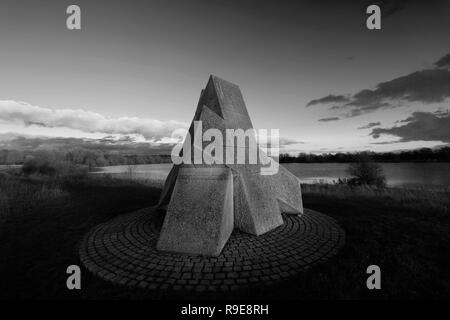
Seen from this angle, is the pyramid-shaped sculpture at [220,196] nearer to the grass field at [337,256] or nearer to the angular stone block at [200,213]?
the angular stone block at [200,213]

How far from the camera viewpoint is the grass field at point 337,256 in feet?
11.4

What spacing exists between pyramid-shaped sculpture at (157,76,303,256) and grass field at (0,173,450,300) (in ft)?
5.32

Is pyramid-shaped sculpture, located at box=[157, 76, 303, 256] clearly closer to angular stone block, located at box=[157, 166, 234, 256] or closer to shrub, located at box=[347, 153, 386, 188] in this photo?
angular stone block, located at box=[157, 166, 234, 256]

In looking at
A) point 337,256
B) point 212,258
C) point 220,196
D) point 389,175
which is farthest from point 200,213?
point 389,175

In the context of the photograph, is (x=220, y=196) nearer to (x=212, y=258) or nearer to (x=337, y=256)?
(x=212, y=258)

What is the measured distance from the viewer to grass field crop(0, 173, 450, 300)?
3.49 metres

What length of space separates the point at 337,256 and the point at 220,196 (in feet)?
9.84

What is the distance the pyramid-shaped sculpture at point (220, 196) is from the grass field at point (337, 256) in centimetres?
162

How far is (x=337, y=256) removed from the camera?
4.62 m

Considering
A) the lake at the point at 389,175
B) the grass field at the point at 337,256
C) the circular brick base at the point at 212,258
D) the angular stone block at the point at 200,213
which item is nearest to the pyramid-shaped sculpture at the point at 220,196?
the angular stone block at the point at 200,213
